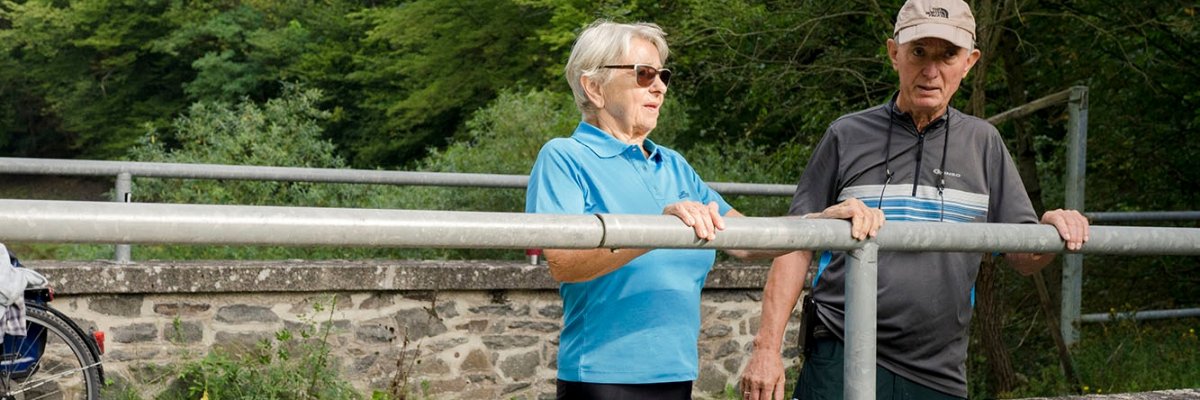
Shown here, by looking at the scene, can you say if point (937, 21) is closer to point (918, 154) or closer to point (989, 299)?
point (918, 154)

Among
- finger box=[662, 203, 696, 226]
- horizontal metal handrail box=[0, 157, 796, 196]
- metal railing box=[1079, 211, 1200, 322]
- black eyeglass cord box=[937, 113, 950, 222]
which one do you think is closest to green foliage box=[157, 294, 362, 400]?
horizontal metal handrail box=[0, 157, 796, 196]

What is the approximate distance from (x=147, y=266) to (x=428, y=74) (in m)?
21.6

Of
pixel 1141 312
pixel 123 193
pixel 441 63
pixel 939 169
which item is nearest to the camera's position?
pixel 939 169

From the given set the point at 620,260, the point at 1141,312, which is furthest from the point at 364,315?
the point at 1141,312

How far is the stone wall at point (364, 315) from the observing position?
19.2 ft

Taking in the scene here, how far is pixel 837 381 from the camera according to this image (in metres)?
2.63

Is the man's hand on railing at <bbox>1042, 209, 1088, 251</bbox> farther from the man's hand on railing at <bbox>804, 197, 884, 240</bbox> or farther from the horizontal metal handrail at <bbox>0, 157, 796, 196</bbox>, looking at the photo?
the horizontal metal handrail at <bbox>0, 157, 796, 196</bbox>

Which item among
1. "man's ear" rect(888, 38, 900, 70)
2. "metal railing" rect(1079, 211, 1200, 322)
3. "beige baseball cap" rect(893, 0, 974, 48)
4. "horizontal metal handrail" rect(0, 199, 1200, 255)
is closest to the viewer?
"horizontal metal handrail" rect(0, 199, 1200, 255)

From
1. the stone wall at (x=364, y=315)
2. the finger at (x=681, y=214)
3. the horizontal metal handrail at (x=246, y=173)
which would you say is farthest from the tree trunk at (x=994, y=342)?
the finger at (x=681, y=214)

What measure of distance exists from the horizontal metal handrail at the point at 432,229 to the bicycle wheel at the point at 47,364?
432 centimetres

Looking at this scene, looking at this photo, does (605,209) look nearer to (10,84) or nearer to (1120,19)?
(1120,19)

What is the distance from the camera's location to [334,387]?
577 centimetres

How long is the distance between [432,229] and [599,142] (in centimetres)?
102

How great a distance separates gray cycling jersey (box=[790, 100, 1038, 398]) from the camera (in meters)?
2.62
